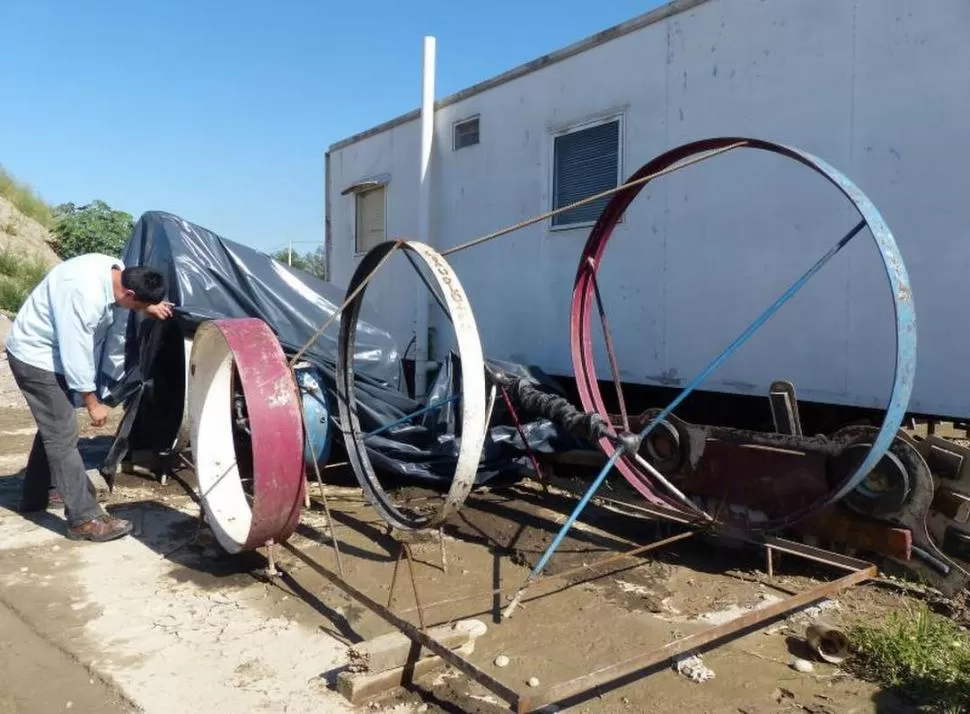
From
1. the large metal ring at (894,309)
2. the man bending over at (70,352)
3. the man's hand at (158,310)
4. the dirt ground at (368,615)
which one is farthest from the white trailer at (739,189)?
the man bending over at (70,352)

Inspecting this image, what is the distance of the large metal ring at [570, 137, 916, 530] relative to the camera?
11.5 feet

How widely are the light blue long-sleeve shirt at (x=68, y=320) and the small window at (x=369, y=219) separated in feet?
17.7

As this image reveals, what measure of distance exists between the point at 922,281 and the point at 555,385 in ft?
10.0

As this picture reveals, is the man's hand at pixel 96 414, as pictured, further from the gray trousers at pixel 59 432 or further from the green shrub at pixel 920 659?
the green shrub at pixel 920 659

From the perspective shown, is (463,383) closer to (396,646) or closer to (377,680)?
(396,646)

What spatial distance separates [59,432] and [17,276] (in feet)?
58.5

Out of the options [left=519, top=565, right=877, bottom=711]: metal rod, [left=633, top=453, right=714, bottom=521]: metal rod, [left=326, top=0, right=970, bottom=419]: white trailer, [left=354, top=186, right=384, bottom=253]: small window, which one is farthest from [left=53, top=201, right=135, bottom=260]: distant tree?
[left=519, top=565, right=877, bottom=711]: metal rod

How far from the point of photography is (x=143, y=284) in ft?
15.6

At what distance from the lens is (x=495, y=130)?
797 centimetres

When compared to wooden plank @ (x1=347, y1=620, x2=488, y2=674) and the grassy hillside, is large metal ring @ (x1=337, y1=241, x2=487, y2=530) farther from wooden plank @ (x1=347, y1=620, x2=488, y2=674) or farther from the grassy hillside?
the grassy hillside

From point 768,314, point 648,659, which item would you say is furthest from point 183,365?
point 648,659

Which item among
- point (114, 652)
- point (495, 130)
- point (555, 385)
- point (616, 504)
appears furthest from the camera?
point (495, 130)

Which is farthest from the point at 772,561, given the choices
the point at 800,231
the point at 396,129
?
the point at 396,129

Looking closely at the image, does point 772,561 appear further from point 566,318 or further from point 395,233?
point 395,233
